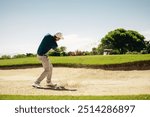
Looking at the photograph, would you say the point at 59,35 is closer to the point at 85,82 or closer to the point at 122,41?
the point at 85,82

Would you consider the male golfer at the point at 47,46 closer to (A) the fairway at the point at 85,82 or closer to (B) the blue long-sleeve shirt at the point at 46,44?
(B) the blue long-sleeve shirt at the point at 46,44

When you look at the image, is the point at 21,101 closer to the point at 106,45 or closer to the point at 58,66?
the point at 58,66

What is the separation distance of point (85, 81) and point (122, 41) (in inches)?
2570

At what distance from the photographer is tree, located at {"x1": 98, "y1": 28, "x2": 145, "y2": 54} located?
244 feet

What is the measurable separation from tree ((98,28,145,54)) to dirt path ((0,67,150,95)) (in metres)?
60.3

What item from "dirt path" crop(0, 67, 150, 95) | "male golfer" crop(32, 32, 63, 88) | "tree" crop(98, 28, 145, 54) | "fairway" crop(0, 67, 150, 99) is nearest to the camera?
"fairway" crop(0, 67, 150, 99)

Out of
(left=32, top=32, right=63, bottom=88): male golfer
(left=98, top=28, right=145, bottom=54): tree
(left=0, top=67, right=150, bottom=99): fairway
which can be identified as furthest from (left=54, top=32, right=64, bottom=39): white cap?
(left=98, top=28, right=145, bottom=54): tree

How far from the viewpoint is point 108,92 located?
9281mm

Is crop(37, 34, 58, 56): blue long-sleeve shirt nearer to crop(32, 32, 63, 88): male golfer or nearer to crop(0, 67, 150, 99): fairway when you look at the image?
crop(32, 32, 63, 88): male golfer

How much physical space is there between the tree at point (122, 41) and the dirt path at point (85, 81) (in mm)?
60268

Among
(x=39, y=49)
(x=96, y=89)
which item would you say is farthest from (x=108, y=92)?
(x=39, y=49)

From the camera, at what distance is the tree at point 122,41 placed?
74.4 metres

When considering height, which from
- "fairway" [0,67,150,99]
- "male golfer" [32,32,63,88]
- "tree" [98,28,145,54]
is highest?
"tree" [98,28,145,54]

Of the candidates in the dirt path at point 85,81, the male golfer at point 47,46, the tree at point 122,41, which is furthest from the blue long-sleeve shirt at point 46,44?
the tree at point 122,41
